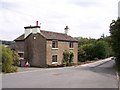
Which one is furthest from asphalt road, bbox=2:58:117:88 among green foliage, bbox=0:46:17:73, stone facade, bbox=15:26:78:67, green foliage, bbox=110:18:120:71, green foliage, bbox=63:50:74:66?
green foliage, bbox=63:50:74:66

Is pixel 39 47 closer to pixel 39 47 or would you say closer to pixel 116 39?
pixel 39 47

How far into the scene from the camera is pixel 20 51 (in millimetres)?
47469

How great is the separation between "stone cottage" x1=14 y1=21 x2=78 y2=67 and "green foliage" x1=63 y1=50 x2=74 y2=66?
2.67 ft

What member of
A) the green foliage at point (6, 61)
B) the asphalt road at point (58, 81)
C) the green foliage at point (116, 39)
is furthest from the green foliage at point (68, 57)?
the asphalt road at point (58, 81)

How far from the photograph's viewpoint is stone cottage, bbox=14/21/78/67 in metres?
45.1

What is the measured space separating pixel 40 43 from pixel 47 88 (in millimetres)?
29473

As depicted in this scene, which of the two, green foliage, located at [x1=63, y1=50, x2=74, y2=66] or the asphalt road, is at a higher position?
green foliage, located at [x1=63, y1=50, x2=74, y2=66]

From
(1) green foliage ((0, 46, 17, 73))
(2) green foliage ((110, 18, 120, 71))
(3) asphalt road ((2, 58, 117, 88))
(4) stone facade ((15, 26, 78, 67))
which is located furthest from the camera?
(4) stone facade ((15, 26, 78, 67))

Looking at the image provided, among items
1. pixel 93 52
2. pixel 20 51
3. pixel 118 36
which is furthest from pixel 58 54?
pixel 93 52

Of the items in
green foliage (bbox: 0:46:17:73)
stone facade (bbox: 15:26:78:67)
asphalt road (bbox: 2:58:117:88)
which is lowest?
asphalt road (bbox: 2:58:117:88)

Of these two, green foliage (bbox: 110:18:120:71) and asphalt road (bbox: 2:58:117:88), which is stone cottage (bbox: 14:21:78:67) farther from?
asphalt road (bbox: 2:58:117:88)

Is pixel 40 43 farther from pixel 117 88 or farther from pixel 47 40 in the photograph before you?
pixel 117 88

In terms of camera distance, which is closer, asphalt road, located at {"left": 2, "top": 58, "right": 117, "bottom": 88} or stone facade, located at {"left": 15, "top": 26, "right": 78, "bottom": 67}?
asphalt road, located at {"left": 2, "top": 58, "right": 117, "bottom": 88}

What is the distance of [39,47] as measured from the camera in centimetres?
4559
